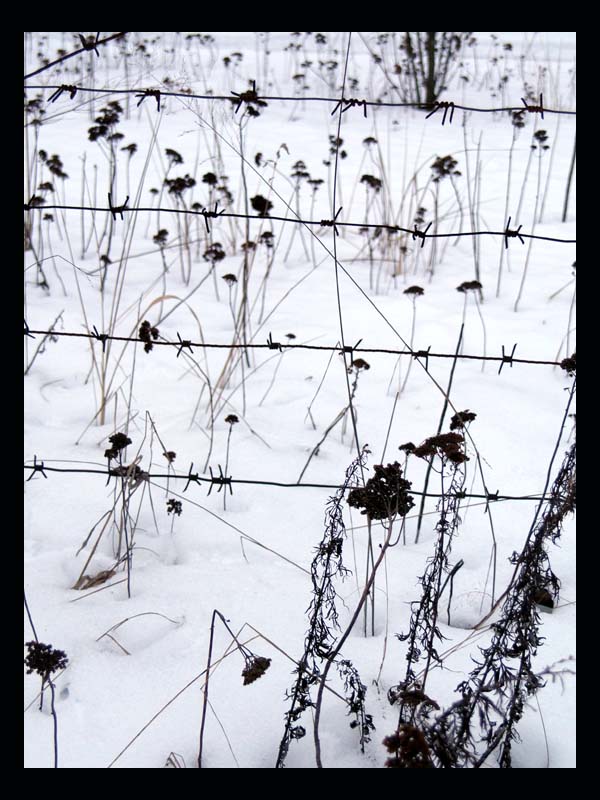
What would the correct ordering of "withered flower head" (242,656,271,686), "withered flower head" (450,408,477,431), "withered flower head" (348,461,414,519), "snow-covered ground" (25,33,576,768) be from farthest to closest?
"withered flower head" (450,408,477,431) → "snow-covered ground" (25,33,576,768) → "withered flower head" (348,461,414,519) → "withered flower head" (242,656,271,686)

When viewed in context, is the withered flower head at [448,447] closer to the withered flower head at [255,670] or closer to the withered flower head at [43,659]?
the withered flower head at [255,670]

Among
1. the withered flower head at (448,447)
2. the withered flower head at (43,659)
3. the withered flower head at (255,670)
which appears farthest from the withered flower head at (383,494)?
the withered flower head at (43,659)

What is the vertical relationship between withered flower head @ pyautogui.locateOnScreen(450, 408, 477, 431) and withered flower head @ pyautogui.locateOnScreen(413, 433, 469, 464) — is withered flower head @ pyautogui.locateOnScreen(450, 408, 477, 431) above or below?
above

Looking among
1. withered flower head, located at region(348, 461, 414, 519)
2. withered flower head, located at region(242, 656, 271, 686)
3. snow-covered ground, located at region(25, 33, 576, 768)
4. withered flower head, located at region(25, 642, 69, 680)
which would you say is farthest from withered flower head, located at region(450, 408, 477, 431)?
withered flower head, located at region(25, 642, 69, 680)

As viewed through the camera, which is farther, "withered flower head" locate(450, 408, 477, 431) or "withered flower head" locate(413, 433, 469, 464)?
"withered flower head" locate(450, 408, 477, 431)

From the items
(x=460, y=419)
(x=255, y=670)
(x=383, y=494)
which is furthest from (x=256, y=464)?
Result: (x=255, y=670)

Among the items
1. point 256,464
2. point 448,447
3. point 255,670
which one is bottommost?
point 255,670

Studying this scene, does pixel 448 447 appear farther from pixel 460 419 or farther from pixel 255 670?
pixel 255 670

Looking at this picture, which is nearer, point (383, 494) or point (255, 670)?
point (255, 670)

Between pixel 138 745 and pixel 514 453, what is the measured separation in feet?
5.84

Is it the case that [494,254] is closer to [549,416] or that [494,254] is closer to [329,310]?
[329,310]

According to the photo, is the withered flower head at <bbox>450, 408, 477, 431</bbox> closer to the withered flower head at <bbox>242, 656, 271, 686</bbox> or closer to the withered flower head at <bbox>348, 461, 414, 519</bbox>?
the withered flower head at <bbox>348, 461, 414, 519</bbox>

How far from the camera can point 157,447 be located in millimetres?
2777

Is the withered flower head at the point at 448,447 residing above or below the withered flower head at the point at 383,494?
above
